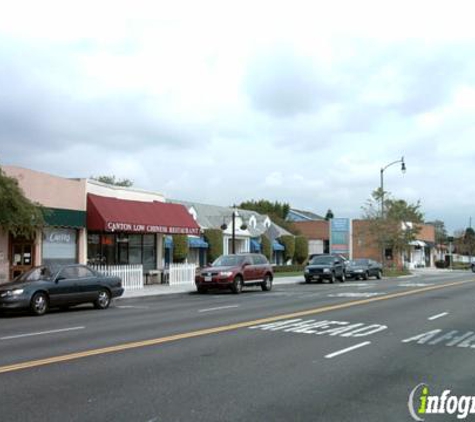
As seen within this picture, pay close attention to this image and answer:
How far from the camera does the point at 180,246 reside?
43.1 metres

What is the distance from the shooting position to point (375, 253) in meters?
74.0

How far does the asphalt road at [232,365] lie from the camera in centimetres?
663

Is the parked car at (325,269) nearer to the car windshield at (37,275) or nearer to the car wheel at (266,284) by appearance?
the car wheel at (266,284)

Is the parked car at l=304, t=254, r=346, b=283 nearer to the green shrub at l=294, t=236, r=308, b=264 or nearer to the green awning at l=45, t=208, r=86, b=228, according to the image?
the green awning at l=45, t=208, r=86, b=228

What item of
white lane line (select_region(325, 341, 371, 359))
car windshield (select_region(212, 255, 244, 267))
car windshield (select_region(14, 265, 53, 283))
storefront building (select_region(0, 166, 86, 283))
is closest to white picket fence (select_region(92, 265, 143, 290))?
storefront building (select_region(0, 166, 86, 283))

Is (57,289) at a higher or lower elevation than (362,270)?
higher

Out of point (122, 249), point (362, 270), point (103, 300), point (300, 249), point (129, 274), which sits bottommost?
point (103, 300)

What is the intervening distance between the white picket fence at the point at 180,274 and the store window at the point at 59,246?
5.76m

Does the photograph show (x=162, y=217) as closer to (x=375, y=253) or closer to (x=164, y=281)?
(x=164, y=281)

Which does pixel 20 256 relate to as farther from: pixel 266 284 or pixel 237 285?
pixel 266 284

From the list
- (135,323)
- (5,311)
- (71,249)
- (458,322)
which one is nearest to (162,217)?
(71,249)

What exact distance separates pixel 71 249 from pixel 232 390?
1991 centimetres

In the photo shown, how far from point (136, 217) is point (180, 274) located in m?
4.39

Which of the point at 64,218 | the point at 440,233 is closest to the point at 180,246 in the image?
the point at 64,218
